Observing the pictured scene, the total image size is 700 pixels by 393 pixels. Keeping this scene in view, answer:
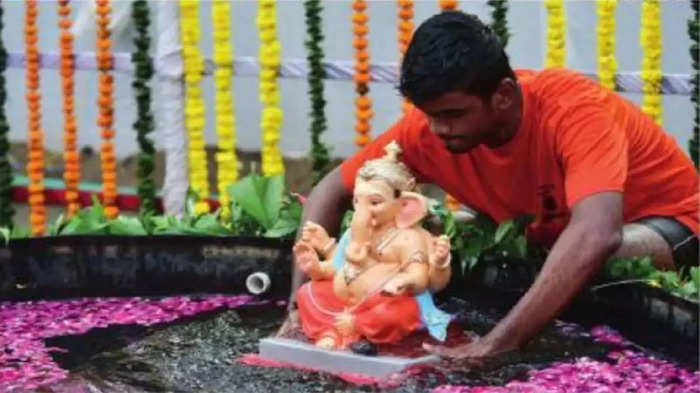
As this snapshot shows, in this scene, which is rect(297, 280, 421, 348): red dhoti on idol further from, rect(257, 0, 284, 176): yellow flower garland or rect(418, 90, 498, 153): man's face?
rect(257, 0, 284, 176): yellow flower garland

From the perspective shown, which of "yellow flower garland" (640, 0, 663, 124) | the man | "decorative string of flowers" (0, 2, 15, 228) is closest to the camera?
the man

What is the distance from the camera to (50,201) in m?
6.78

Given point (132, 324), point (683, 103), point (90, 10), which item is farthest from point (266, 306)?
point (90, 10)

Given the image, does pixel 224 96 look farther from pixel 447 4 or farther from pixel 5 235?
pixel 5 235

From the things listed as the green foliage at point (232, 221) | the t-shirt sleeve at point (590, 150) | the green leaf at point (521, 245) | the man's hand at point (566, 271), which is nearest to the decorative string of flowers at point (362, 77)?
the green foliage at point (232, 221)

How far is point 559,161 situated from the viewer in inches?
163

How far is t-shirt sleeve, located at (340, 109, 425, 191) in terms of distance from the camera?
4375 millimetres

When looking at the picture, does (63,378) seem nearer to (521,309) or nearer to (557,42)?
(521,309)

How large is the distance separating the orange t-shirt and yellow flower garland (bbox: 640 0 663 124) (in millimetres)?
940

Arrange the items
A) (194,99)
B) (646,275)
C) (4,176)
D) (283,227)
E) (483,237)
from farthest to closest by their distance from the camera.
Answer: (4,176), (194,99), (283,227), (483,237), (646,275)

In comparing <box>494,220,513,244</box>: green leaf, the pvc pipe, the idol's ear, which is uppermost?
the idol's ear

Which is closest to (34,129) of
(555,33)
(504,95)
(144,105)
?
(144,105)

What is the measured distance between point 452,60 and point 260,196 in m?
1.40

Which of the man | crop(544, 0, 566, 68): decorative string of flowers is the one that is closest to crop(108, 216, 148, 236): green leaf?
the man
